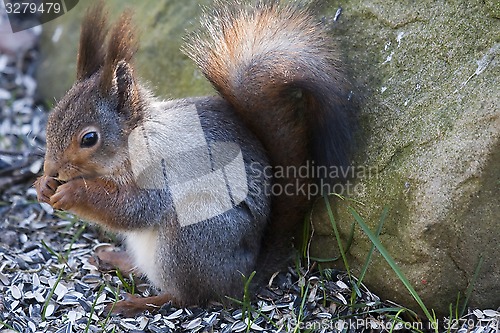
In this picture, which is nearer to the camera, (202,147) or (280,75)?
(280,75)

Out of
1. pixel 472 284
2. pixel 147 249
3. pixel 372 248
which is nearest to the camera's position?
pixel 472 284

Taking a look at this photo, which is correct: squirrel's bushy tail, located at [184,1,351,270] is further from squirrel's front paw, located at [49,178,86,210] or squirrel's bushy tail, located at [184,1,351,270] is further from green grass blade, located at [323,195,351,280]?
squirrel's front paw, located at [49,178,86,210]

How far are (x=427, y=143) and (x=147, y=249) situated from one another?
2.99ft

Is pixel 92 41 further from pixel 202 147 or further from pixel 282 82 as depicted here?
pixel 282 82

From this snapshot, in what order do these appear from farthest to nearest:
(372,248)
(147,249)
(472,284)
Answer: (147,249) → (372,248) → (472,284)

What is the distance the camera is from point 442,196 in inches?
70.1

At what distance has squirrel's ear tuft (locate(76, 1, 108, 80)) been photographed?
197 cm

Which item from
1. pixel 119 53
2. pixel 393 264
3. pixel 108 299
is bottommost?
pixel 108 299

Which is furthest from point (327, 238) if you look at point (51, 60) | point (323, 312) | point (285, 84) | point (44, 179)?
point (51, 60)

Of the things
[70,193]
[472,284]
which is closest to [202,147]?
[70,193]

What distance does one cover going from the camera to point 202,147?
2020 mm

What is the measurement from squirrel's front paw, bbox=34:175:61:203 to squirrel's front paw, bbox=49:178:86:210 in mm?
36

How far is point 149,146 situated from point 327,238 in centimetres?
64

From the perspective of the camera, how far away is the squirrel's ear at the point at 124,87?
6.48 feet
